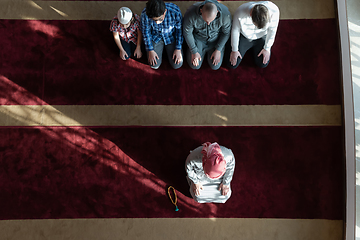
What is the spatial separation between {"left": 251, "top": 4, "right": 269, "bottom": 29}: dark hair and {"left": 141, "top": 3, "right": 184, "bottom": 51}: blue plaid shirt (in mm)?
643

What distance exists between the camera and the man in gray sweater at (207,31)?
1999mm

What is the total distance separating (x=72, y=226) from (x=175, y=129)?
4.83 ft

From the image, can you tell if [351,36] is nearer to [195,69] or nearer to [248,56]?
[248,56]

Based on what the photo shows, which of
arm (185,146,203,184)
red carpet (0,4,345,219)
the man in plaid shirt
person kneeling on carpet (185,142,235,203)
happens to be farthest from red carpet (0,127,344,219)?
the man in plaid shirt

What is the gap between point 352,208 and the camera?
252 centimetres

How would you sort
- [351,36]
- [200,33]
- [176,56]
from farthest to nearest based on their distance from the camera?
1. [351,36]
2. [176,56]
3. [200,33]

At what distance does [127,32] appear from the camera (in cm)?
229

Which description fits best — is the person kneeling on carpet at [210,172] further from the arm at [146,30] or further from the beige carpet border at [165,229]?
the arm at [146,30]

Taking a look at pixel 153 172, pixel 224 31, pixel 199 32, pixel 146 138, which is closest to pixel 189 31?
pixel 199 32

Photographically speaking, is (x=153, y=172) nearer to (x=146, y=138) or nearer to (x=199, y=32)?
(x=146, y=138)

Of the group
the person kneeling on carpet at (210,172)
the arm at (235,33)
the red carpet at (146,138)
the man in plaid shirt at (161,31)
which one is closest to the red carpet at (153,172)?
the red carpet at (146,138)

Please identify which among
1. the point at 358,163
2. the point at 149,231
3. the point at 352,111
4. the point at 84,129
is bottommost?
the point at 149,231

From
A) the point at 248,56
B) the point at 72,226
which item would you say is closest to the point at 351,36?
the point at 248,56

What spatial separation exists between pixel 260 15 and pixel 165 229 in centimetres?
221
